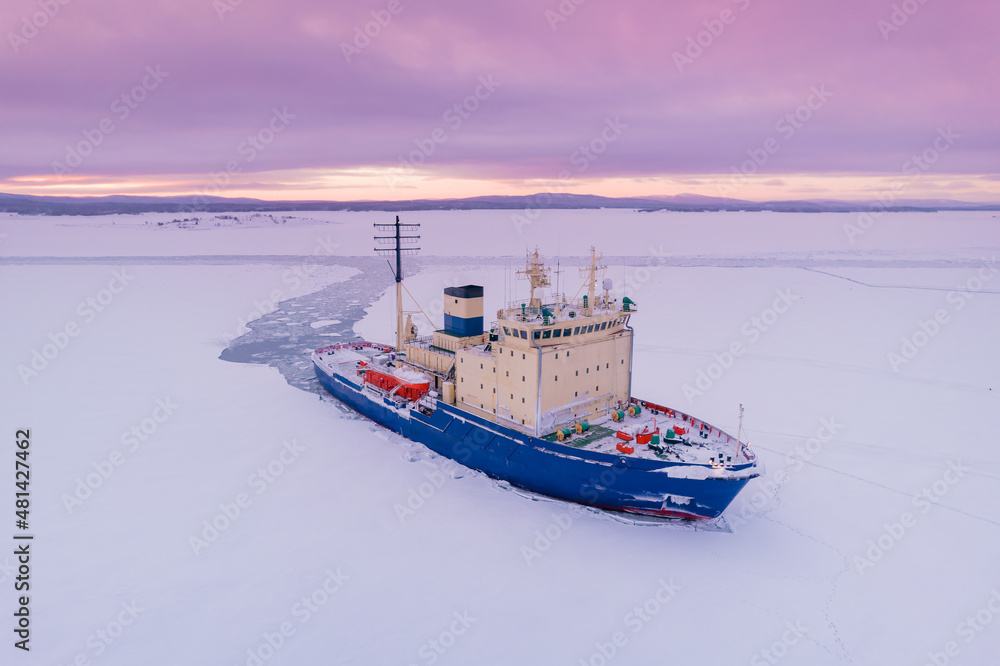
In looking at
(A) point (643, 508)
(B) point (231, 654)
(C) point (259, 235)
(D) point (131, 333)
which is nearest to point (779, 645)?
(A) point (643, 508)

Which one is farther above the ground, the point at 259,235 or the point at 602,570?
the point at 259,235

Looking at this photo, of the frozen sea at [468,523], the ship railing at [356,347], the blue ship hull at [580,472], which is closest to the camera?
the frozen sea at [468,523]

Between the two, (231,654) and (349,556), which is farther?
(349,556)

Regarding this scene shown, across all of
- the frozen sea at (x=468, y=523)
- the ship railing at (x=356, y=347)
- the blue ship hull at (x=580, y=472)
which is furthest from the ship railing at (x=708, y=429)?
the ship railing at (x=356, y=347)

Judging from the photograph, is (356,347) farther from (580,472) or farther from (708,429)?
(708,429)

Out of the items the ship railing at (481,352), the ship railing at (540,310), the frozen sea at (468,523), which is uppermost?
the ship railing at (540,310)

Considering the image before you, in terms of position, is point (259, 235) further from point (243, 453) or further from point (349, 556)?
point (349, 556)

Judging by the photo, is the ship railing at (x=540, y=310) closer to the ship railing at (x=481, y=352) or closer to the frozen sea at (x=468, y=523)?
the ship railing at (x=481, y=352)
